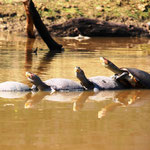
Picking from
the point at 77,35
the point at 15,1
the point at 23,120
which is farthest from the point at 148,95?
the point at 15,1

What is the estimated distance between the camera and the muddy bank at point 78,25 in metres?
23.6

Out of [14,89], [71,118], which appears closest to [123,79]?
[14,89]

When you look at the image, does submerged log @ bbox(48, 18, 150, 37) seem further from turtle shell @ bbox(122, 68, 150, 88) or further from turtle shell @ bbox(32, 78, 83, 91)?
turtle shell @ bbox(32, 78, 83, 91)

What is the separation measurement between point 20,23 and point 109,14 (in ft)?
14.4

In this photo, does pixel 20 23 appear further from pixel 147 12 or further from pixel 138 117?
pixel 138 117

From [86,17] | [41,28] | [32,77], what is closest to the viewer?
[32,77]

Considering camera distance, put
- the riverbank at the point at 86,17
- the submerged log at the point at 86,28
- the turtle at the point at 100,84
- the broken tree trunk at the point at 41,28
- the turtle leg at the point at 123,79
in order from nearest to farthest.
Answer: the turtle at the point at 100,84, the turtle leg at the point at 123,79, the broken tree trunk at the point at 41,28, the submerged log at the point at 86,28, the riverbank at the point at 86,17

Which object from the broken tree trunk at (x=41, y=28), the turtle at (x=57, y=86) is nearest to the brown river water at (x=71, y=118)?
the turtle at (x=57, y=86)

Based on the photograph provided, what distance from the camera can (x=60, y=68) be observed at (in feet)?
38.6

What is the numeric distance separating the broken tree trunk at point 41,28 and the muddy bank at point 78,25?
6976 mm

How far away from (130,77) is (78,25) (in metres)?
14.6

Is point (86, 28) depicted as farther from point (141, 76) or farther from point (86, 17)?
point (141, 76)

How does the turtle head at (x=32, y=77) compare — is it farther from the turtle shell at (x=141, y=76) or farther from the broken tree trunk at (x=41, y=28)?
the broken tree trunk at (x=41, y=28)

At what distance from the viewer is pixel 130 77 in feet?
30.3
